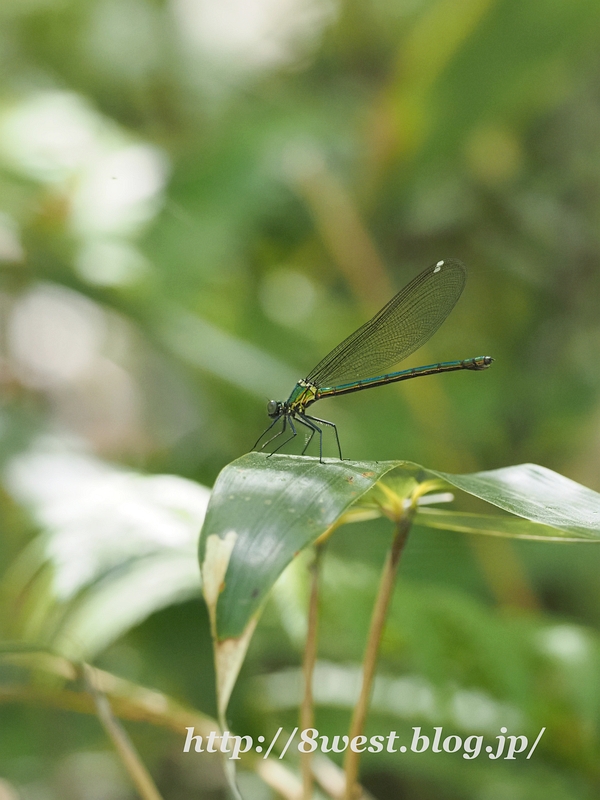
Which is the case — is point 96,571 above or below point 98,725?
above

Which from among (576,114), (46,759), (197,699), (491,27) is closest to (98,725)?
(46,759)

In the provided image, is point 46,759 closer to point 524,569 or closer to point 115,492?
point 115,492

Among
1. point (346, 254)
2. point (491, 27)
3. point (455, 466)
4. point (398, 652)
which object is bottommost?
point (398, 652)

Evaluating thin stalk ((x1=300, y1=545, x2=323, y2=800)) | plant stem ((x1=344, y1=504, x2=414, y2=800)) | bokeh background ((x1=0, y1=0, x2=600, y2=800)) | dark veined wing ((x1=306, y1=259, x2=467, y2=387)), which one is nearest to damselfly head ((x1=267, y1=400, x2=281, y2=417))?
dark veined wing ((x1=306, y1=259, x2=467, y2=387))

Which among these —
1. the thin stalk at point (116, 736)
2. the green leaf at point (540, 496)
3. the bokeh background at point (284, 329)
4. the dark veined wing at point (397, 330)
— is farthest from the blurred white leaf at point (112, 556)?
the green leaf at point (540, 496)

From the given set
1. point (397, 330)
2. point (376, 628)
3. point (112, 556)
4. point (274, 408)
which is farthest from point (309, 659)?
point (397, 330)

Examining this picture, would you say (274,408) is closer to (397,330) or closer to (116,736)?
(397,330)
